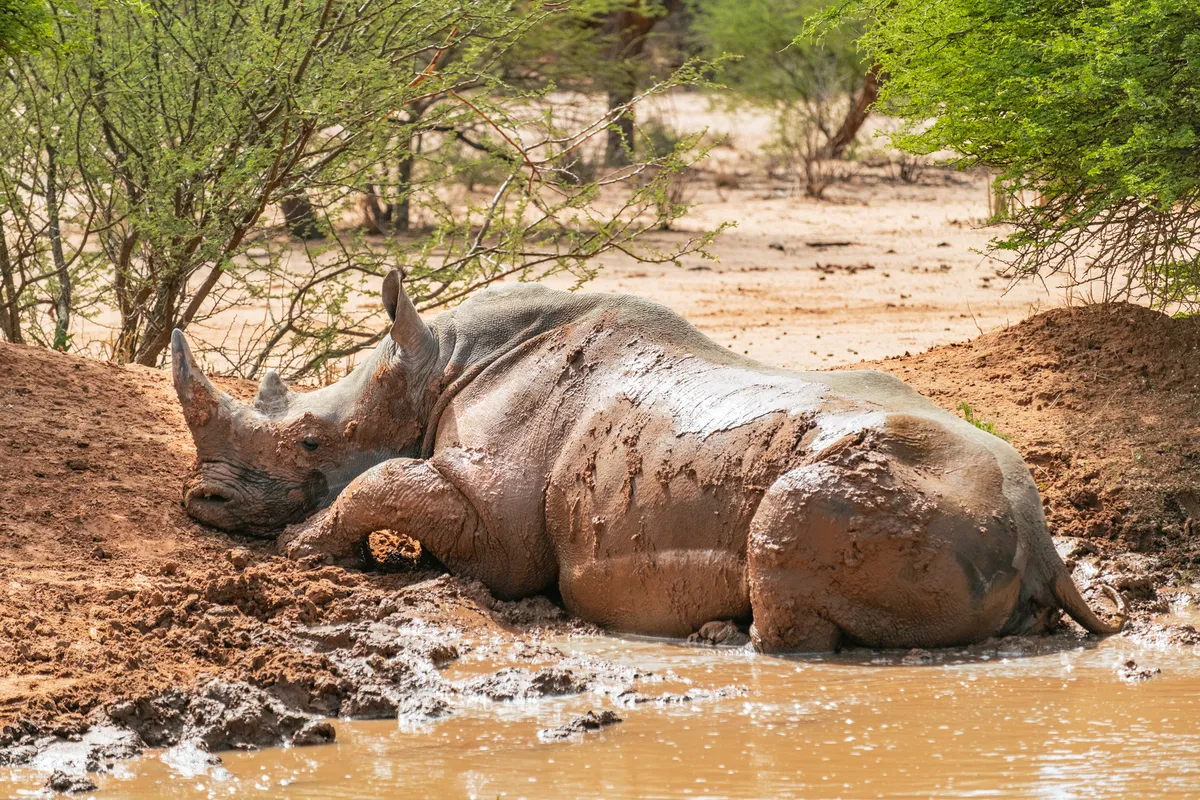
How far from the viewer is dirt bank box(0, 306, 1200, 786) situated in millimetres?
5125

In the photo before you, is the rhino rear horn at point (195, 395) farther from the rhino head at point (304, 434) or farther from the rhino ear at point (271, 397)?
the rhino ear at point (271, 397)

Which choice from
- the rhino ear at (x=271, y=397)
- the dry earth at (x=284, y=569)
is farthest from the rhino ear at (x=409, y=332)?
the dry earth at (x=284, y=569)

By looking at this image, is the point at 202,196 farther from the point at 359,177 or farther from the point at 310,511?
the point at 310,511

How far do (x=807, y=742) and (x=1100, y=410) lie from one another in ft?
12.6

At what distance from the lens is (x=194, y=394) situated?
7156mm

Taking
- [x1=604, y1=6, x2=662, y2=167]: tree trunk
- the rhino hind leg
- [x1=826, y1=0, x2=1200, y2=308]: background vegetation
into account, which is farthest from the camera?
[x1=604, y1=6, x2=662, y2=167]: tree trunk

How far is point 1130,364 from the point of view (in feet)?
27.4

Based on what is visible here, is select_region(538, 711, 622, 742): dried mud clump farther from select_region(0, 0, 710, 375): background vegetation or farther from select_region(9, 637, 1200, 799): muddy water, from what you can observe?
select_region(0, 0, 710, 375): background vegetation

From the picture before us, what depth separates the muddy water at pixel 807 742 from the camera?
14.5ft

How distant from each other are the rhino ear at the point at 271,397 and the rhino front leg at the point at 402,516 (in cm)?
69

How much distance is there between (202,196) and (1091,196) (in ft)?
15.9

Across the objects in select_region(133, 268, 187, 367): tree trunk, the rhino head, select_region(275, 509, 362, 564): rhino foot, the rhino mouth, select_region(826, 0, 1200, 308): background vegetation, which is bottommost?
select_region(275, 509, 362, 564): rhino foot

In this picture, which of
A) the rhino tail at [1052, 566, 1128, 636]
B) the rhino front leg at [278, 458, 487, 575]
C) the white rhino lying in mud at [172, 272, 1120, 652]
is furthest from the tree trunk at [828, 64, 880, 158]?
the rhino tail at [1052, 566, 1128, 636]

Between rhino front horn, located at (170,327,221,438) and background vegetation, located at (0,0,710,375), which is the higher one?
background vegetation, located at (0,0,710,375)
